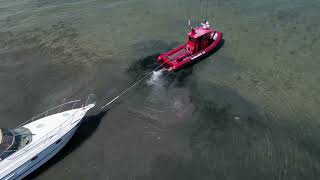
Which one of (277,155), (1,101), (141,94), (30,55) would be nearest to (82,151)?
(141,94)

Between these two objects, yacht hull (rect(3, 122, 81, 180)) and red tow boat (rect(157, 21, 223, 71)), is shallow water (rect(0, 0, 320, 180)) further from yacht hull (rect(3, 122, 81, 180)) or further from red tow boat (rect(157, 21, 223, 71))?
red tow boat (rect(157, 21, 223, 71))

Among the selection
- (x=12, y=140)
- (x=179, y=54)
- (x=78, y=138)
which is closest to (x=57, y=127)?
(x=78, y=138)

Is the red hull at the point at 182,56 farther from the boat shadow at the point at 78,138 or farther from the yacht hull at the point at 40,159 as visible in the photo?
the yacht hull at the point at 40,159

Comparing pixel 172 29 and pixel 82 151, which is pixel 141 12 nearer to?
pixel 172 29

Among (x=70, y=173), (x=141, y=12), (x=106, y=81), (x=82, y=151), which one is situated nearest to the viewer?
(x=70, y=173)

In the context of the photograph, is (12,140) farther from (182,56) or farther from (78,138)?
(182,56)

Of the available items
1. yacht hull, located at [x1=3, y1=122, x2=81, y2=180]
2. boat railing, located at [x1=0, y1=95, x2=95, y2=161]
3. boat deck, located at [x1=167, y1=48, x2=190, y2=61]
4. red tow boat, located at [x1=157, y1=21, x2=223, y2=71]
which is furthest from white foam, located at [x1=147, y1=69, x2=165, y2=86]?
yacht hull, located at [x1=3, y1=122, x2=81, y2=180]
